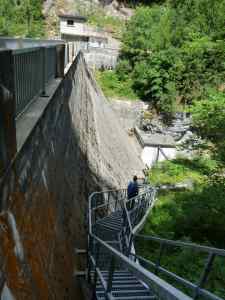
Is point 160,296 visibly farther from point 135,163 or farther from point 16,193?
point 135,163

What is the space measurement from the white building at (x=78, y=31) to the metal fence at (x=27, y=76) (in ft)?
104

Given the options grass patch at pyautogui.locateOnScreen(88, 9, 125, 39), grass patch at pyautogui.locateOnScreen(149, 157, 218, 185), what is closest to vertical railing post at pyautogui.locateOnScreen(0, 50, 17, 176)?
grass patch at pyautogui.locateOnScreen(149, 157, 218, 185)

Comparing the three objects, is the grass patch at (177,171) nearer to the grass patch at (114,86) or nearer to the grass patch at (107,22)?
the grass patch at (114,86)

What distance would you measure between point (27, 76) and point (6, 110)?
2.22 m

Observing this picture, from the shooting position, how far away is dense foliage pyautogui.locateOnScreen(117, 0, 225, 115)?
2514cm

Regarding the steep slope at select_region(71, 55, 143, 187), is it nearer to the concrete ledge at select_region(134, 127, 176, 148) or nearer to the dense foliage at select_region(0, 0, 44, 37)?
the concrete ledge at select_region(134, 127, 176, 148)

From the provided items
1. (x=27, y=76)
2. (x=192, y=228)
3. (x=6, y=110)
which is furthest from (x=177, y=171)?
(x=6, y=110)

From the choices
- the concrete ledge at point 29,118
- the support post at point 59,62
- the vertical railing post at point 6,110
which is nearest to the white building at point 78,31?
the support post at point 59,62

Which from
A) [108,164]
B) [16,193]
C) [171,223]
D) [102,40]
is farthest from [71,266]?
[102,40]

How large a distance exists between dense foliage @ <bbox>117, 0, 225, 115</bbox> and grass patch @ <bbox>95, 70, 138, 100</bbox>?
714 mm

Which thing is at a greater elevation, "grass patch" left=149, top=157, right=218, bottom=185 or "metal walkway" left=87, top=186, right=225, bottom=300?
"metal walkway" left=87, top=186, right=225, bottom=300

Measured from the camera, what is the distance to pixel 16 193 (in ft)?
11.7

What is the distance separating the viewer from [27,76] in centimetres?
500

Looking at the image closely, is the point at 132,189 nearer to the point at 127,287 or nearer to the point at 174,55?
the point at 127,287
